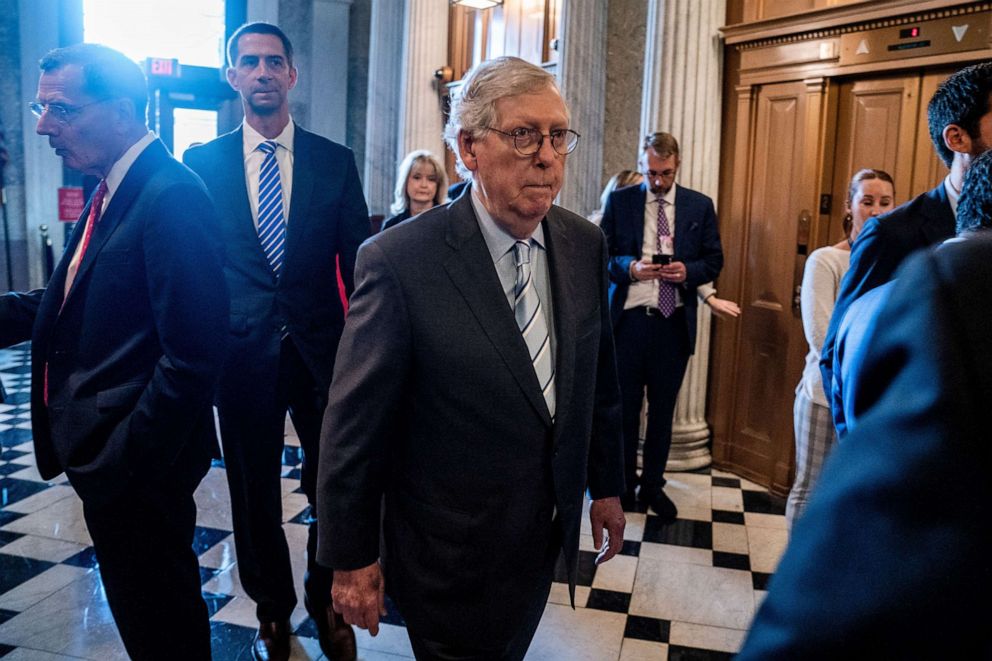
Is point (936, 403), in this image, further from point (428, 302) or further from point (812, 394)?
point (812, 394)

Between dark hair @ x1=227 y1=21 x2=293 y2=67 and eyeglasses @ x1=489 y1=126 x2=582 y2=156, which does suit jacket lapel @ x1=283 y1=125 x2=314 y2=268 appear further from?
eyeglasses @ x1=489 y1=126 x2=582 y2=156

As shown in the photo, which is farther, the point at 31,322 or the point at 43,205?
the point at 43,205

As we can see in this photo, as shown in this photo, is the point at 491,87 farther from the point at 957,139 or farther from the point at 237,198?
the point at 237,198

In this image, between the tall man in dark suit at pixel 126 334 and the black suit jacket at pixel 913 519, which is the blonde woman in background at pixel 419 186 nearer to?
the tall man in dark suit at pixel 126 334

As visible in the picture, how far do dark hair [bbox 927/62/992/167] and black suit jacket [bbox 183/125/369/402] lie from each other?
1728 millimetres

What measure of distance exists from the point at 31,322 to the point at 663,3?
3.93 metres

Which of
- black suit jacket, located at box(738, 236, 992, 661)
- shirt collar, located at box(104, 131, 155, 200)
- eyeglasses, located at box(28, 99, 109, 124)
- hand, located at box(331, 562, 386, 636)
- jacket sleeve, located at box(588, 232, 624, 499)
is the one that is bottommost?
hand, located at box(331, 562, 386, 636)

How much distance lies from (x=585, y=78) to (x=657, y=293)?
2.03m

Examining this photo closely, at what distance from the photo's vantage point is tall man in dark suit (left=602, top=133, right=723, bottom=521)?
172 inches

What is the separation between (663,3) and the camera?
16.2ft

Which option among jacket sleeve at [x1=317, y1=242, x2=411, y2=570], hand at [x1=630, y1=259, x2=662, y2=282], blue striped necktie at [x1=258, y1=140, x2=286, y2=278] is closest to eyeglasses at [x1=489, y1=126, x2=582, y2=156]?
jacket sleeve at [x1=317, y1=242, x2=411, y2=570]

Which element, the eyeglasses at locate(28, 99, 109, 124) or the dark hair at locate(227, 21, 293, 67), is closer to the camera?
the eyeglasses at locate(28, 99, 109, 124)

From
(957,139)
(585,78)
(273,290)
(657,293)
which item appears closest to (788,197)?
(657,293)

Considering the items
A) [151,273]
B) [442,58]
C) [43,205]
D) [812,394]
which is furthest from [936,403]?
[43,205]
